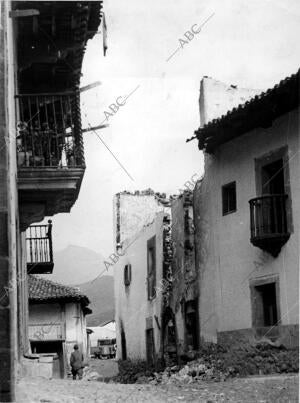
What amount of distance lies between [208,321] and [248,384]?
22.4ft

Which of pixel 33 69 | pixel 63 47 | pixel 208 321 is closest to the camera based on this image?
pixel 63 47

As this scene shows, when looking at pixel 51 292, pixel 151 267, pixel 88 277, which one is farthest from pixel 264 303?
pixel 88 277

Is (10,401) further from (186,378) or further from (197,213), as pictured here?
(197,213)

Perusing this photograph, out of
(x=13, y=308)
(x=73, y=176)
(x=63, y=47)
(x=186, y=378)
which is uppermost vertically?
(x=63, y=47)

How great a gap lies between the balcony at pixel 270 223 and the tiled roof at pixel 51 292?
14.6 metres

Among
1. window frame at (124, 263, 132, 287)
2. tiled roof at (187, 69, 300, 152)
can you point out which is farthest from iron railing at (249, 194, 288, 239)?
window frame at (124, 263, 132, 287)

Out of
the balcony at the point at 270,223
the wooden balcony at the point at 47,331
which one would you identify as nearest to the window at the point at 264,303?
the balcony at the point at 270,223

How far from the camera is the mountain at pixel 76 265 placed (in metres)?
21.3

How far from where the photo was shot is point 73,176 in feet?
37.1

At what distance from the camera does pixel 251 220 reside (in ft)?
49.9

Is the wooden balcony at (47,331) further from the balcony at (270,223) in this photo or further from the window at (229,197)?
the balcony at (270,223)

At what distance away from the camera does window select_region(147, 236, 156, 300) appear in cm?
2383

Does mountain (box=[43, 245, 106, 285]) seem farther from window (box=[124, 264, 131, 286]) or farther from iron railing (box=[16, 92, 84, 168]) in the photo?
iron railing (box=[16, 92, 84, 168])

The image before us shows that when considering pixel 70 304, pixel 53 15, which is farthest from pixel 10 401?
pixel 70 304
